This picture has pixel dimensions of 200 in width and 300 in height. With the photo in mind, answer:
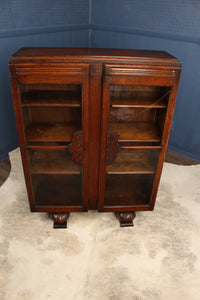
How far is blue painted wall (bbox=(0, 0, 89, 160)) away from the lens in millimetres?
1736

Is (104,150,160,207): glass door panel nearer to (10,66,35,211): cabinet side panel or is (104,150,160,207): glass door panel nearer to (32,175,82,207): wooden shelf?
(32,175,82,207): wooden shelf

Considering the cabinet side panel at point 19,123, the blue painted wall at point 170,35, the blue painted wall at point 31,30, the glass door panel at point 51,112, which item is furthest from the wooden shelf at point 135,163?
the blue painted wall at point 31,30

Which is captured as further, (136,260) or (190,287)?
(136,260)

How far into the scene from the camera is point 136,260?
4.20 feet

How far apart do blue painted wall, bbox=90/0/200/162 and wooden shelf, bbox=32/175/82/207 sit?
117 centimetres

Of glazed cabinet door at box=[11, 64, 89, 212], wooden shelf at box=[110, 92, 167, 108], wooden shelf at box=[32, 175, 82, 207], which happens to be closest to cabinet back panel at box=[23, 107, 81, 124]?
glazed cabinet door at box=[11, 64, 89, 212]

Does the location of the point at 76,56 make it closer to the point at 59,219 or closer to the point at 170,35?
the point at 59,219

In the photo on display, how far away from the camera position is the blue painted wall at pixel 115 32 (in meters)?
1.78

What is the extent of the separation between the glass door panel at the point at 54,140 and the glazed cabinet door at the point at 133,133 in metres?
0.15

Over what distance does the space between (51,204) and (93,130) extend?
1.80 feet

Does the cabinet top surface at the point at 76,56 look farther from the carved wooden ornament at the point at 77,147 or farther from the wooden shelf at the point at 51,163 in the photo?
the wooden shelf at the point at 51,163

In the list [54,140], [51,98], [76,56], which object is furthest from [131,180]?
[76,56]

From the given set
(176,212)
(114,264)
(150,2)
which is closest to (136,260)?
(114,264)

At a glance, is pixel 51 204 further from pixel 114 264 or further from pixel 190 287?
pixel 190 287
